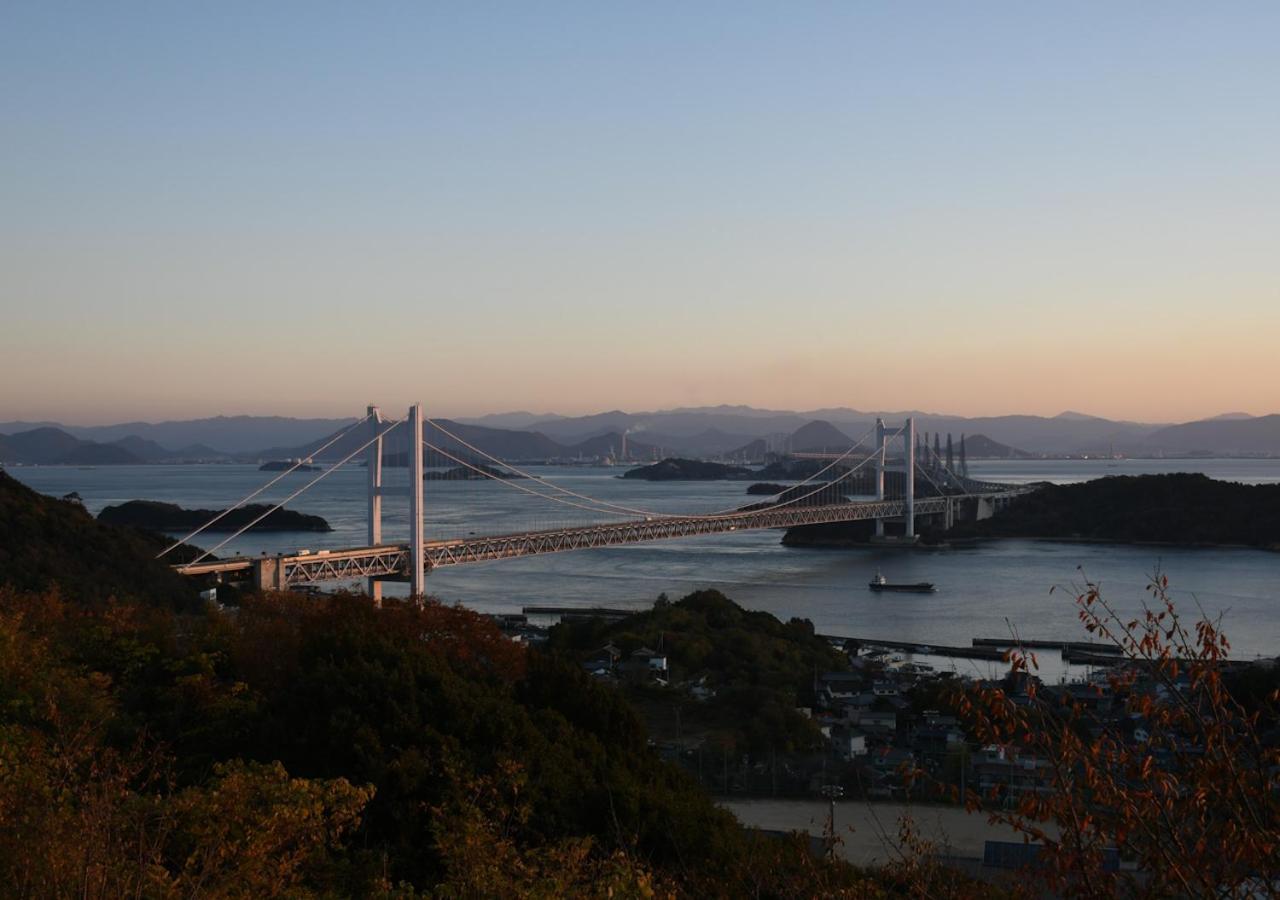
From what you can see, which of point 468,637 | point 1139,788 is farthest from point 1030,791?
point 468,637

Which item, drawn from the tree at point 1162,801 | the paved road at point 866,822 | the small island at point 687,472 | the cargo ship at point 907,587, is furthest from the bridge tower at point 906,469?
the small island at point 687,472

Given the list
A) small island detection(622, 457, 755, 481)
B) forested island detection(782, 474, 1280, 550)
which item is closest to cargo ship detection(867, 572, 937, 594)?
forested island detection(782, 474, 1280, 550)

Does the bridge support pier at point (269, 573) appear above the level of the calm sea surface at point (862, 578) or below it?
above

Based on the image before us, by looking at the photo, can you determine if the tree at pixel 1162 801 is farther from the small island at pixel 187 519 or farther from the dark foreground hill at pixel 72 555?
the small island at pixel 187 519

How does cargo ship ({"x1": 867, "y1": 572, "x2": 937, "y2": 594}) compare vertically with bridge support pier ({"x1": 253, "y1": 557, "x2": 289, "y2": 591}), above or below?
below

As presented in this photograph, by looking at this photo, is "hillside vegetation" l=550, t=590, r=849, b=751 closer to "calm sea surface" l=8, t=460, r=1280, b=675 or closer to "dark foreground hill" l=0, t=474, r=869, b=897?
"calm sea surface" l=8, t=460, r=1280, b=675

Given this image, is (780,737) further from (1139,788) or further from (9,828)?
(1139,788)
